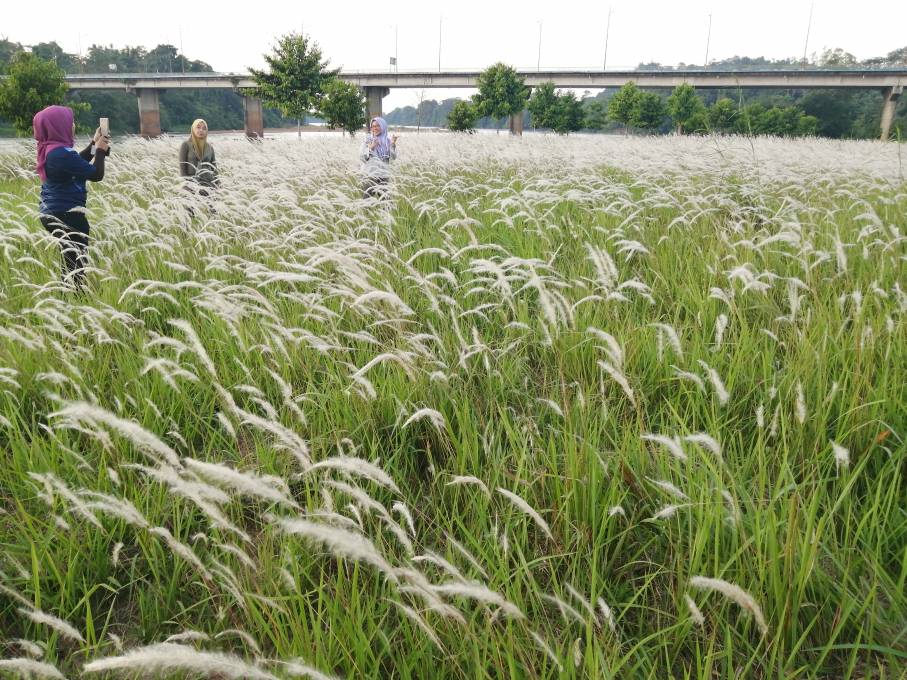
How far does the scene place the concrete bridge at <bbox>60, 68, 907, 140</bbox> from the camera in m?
57.9

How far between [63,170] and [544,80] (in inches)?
2775

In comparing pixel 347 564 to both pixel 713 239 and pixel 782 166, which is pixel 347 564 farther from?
pixel 782 166

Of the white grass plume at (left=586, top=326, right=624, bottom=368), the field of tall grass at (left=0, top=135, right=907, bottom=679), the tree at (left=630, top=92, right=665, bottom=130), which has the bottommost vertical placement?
the field of tall grass at (left=0, top=135, right=907, bottom=679)

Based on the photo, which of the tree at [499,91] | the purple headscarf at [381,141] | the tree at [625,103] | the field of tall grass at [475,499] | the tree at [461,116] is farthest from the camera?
the tree at [625,103]

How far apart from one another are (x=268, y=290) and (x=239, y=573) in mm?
2819

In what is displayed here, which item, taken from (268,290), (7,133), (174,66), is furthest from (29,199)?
(174,66)

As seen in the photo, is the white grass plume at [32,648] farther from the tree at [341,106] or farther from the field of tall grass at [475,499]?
the tree at [341,106]

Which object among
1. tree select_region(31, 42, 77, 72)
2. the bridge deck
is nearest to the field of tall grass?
the bridge deck

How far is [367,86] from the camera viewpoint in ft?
249

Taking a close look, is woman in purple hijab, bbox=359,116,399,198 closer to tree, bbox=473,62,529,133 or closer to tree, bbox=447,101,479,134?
tree, bbox=447,101,479,134

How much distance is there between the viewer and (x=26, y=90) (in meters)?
25.1

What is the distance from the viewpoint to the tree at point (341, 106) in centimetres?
3634

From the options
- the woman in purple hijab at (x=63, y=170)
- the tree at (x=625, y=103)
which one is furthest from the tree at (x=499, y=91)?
the woman in purple hijab at (x=63, y=170)

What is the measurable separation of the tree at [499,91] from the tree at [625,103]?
955 cm
